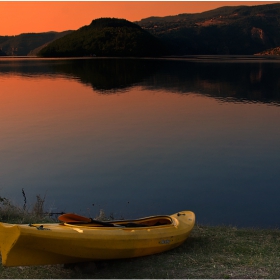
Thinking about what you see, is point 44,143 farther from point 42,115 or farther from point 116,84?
point 116,84

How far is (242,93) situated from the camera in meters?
44.9

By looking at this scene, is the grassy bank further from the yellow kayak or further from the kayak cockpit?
the kayak cockpit

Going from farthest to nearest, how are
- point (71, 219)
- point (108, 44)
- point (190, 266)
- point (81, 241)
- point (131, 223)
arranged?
1. point (108, 44)
2. point (131, 223)
3. point (71, 219)
4. point (190, 266)
5. point (81, 241)

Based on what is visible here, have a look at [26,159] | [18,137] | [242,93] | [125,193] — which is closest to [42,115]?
[18,137]

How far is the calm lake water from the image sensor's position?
1401 centimetres

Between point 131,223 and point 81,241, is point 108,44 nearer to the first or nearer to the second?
point 131,223

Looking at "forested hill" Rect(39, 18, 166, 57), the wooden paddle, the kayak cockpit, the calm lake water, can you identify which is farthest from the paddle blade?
"forested hill" Rect(39, 18, 166, 57)

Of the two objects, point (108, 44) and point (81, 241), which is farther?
point (108, 44)

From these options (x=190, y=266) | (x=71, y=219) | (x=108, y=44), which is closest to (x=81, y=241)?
(x=71, y=219)

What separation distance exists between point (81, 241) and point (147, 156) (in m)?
11.9

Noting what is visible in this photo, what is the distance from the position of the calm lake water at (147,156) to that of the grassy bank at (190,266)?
10.1ft

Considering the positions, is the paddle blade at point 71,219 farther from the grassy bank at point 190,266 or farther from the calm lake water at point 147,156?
the calm lake water at point 147,156

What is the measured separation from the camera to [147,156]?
1948 centimetres

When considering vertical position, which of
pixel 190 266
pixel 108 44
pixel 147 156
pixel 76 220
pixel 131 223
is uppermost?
pixel 108 44
